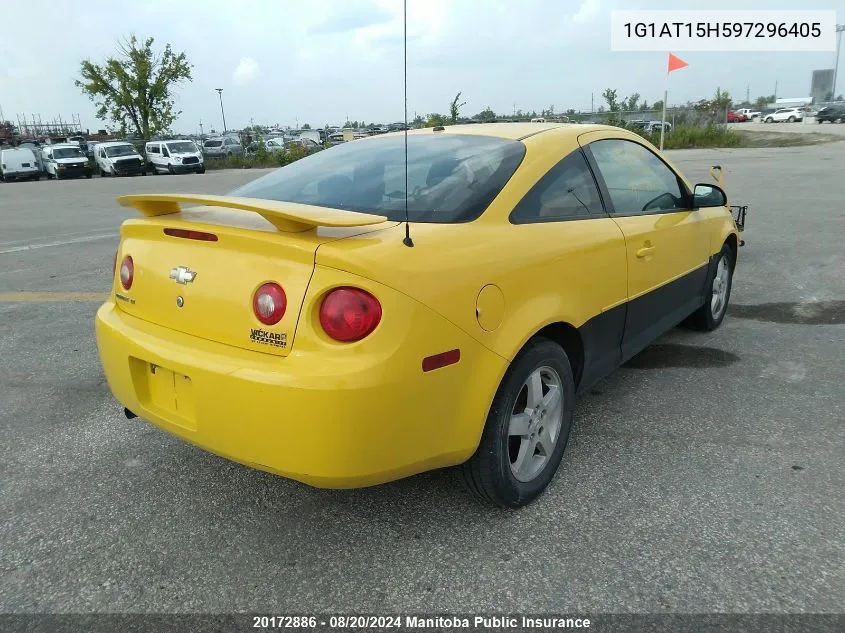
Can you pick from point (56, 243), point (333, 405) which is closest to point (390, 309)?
point (333, 405)

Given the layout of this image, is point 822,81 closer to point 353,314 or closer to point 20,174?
point 20,174

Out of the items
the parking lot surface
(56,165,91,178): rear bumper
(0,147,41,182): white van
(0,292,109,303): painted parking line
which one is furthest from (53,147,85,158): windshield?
the parking lot surface

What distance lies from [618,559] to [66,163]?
34446 mm

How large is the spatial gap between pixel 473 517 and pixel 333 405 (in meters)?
0.92

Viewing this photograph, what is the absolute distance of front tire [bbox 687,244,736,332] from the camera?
15.0ft

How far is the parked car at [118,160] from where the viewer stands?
31.2m

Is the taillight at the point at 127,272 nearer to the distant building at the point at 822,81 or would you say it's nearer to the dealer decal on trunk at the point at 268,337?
the dealer decal on trunk at the point at 268,337

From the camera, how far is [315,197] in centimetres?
282

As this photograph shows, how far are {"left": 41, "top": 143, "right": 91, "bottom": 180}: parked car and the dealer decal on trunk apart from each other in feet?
111

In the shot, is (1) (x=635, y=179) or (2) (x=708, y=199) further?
(2) (x=708, y=199)

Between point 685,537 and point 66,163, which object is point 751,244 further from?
point 66,163

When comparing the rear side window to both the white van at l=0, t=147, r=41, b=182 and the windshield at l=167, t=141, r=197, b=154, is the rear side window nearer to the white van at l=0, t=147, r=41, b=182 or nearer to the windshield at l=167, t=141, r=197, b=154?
the windshield at l=167, t=141, r=197, b=154

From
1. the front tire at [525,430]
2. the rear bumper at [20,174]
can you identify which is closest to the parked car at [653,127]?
the rear bumper at [20,174]

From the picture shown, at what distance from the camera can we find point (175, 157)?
3131 cm
